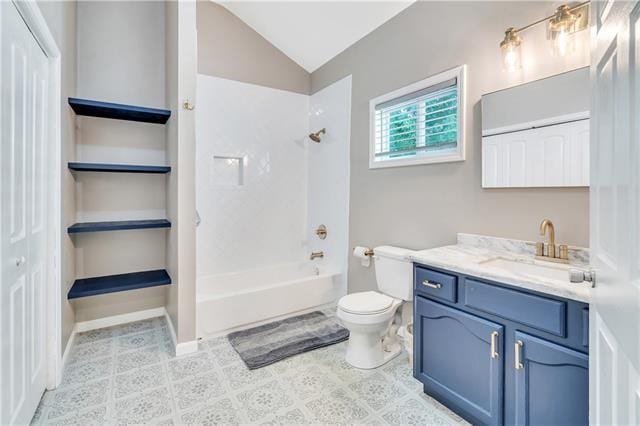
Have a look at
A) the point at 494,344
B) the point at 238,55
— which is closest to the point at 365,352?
the point at 494,344

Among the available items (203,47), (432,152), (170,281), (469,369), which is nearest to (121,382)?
(170,281)

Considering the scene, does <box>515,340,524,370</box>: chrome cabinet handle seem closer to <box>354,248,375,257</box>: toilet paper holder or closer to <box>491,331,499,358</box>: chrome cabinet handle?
<box>491,331,499,358</box>: chrome cabinet handle

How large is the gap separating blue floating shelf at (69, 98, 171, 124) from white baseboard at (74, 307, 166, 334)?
1731 mm

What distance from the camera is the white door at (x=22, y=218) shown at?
116cm

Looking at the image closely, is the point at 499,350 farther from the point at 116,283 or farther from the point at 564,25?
the point at 116,283

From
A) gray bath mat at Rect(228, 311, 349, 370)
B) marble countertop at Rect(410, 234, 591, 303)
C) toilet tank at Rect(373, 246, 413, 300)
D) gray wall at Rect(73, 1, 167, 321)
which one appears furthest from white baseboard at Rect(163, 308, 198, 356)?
marble countertop at Rect(410, 234, 591, 303)

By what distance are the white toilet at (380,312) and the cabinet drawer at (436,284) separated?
27 centimetres

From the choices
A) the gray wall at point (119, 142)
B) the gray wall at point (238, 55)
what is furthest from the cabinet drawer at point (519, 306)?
the gray wall at point (238, 55)

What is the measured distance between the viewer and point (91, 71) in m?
2.56

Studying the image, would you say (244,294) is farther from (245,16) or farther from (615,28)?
(245,16)

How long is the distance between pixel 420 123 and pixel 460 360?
1.63 m

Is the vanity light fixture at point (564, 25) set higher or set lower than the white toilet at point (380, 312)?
higher

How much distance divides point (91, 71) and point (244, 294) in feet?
7.36

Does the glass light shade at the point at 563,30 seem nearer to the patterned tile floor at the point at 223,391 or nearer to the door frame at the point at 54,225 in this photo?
the patterned tile floor at the point at 223,391
